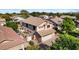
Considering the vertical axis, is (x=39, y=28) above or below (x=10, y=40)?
above

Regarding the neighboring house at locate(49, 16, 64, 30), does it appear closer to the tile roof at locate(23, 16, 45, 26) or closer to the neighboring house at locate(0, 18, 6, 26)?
the tile roof at locate(23, 16, 45, 26)

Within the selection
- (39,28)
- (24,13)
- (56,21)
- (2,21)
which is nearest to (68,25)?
(56,21)

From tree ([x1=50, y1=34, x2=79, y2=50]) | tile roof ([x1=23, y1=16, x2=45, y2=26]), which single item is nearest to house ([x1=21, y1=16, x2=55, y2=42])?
tile roof ([x1=23, y1=16, x2=45, y2=26])

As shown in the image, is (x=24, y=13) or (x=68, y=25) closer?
(x=68, y=25)

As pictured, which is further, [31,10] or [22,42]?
[31,10]

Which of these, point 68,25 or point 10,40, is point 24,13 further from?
point 68,25
